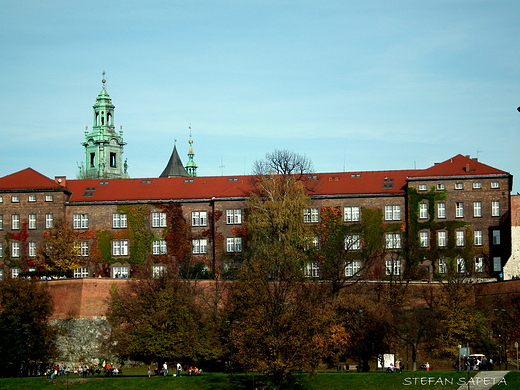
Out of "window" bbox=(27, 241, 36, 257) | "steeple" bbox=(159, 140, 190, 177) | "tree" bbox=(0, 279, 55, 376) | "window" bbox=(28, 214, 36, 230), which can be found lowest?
"tree" bbox=(0, 279, 55, 376)

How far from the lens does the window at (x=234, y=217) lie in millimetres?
87562

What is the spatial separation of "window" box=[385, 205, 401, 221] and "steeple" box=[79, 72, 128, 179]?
5630 cm

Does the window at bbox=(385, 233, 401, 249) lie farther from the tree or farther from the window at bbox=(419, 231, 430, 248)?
the tree

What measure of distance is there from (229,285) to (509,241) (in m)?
22.2

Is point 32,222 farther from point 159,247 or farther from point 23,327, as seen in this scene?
point 23,327

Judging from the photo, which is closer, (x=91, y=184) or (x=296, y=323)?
(x=296, y=323)

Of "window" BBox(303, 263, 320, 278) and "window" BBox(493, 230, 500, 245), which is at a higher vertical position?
"window" BBox(493, 230, 500, 245)

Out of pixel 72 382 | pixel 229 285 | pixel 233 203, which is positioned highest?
pixel 233 203

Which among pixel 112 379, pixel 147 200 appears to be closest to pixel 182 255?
pixel 147 200

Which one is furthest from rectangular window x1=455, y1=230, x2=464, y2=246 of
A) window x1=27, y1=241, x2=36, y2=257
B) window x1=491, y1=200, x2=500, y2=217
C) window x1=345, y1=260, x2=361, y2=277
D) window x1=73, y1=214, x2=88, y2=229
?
window x1=27, y1=241, x2=36, y2=257

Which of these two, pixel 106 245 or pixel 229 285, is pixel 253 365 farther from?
pixel 106 245

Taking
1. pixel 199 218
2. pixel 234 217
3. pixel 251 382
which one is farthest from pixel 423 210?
pixel 251 382

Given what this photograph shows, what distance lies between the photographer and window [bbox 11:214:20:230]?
291ft

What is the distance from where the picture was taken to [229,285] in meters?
79.1
